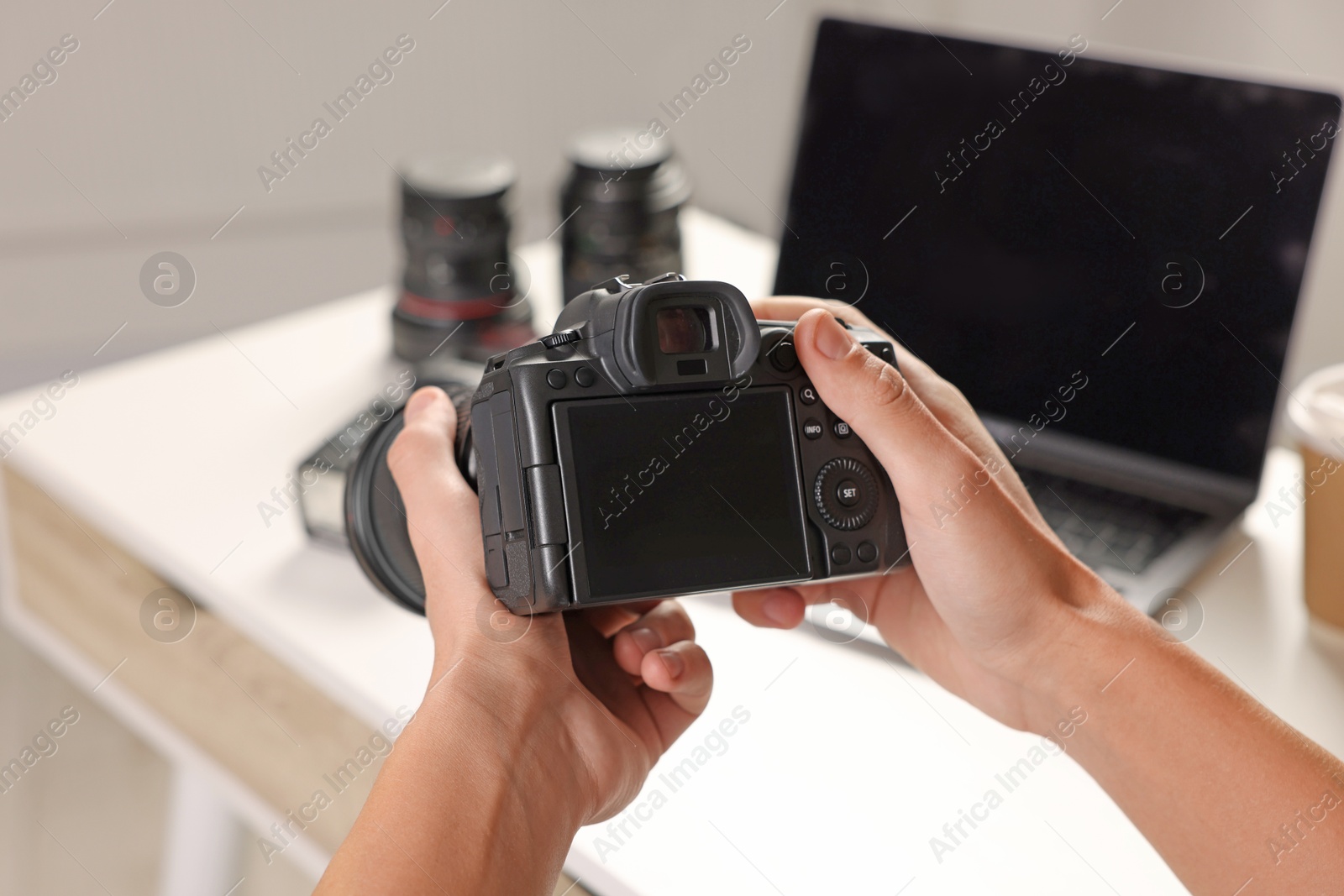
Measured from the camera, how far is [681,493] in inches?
23.7

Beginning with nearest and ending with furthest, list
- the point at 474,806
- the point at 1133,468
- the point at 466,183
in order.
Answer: the point at 474,806 → the point at 1133,468 → the point at 466,183

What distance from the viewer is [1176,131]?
91 cm

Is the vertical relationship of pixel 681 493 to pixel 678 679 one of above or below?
above

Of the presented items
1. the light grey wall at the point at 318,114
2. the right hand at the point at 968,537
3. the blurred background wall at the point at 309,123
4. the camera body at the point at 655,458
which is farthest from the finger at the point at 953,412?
the light grey wall at the point at 318,114

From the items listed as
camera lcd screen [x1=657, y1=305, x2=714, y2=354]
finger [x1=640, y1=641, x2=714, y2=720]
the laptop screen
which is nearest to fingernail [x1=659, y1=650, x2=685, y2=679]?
finger [x1=640, y1=641, x2=714, y2=720]

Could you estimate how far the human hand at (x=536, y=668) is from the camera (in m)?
0.63

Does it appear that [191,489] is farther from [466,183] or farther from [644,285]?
[644,285]

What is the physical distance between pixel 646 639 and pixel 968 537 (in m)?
0.24

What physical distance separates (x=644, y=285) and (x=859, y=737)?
1.19 feet

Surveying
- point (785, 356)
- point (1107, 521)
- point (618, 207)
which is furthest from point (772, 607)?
point (618, 207)

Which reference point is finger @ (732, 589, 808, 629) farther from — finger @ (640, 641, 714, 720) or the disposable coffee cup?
the disposable coffee cup

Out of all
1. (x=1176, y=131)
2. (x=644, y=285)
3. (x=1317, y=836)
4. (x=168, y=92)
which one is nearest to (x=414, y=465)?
(x=644, y=285)

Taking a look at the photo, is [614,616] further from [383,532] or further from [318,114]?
[318,114]

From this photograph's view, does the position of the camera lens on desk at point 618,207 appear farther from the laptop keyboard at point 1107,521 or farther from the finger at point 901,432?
the finger at point 901,432
